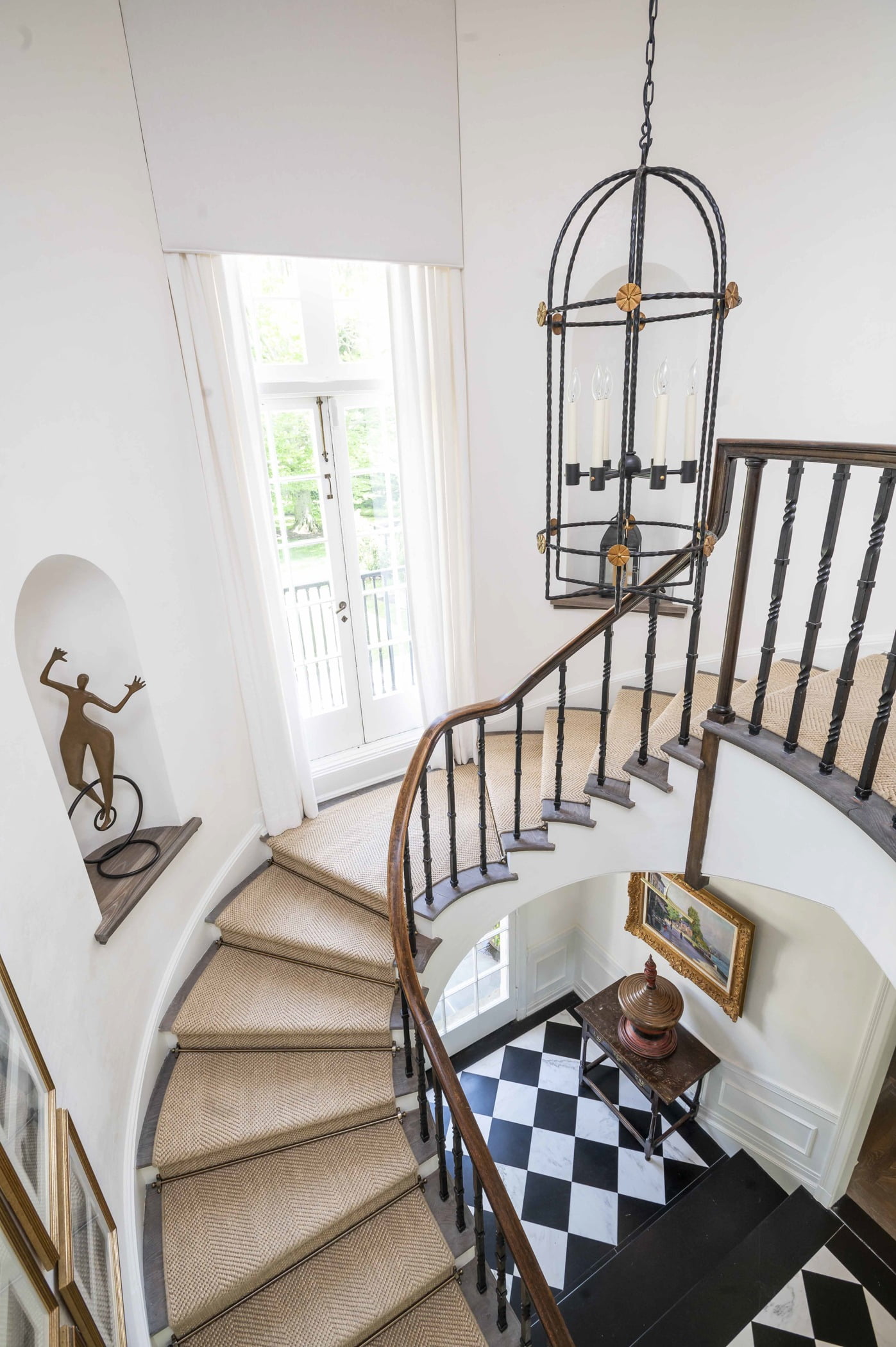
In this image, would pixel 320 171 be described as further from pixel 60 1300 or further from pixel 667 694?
pixel 60 1300

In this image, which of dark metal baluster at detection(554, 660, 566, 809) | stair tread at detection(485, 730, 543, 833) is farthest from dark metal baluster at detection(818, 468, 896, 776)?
stair tread at detection(485, 730, 543, 833)

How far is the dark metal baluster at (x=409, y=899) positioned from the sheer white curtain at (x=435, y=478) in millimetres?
1539

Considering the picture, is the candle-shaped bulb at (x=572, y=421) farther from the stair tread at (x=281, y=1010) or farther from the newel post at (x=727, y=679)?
the stair tread at (x=281, y=1010)

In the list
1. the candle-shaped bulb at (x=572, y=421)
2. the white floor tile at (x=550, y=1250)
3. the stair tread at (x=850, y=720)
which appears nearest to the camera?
the candle-shaped bulb at (x=572, y=421)

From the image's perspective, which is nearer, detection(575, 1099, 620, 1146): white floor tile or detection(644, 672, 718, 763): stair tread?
detection(644, 672, 718, 763): stair tread

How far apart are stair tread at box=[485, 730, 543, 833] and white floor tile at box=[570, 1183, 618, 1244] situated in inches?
103

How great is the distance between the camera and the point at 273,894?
12.0 feet

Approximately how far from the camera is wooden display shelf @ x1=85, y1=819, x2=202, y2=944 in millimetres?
2646

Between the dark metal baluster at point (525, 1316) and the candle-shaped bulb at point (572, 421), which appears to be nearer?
the candle-shaped bulb at point (572, 421)

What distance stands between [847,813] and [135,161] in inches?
134

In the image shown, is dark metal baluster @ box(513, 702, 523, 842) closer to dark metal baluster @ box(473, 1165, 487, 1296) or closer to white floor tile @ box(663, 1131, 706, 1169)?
dark metal baluster @ box(473, 1165, 487, 1296)

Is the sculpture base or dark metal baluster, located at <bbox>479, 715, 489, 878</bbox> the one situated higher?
dark metal baluster, located at <bbox>479, 715, 489, 878</bbox>

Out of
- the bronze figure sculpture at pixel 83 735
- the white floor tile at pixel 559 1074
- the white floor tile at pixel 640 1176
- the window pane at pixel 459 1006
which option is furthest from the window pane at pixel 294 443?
the white floor tile at pixel 640 1176

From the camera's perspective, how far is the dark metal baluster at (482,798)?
294 centimetres
